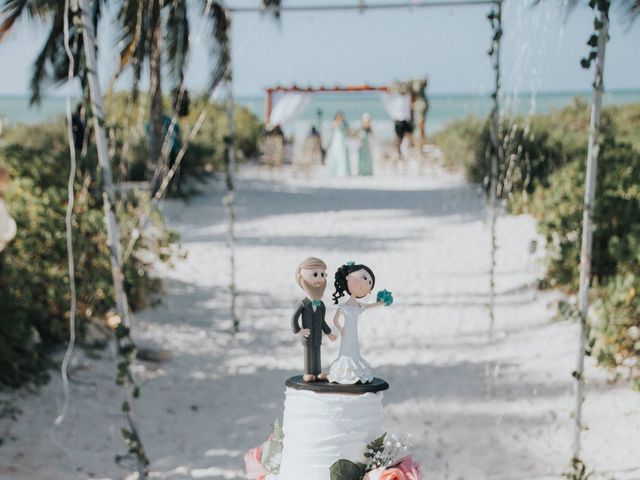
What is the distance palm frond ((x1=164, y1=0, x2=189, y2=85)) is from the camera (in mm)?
11094

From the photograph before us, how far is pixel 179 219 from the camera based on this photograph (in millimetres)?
12633

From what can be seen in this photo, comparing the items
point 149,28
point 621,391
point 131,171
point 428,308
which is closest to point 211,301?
point 428,308

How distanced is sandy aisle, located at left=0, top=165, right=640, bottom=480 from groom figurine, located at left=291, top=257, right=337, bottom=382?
213cm

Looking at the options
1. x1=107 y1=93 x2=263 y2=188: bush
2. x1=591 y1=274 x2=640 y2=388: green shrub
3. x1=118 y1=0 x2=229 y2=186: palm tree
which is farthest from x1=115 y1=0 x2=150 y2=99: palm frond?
x1=591 y1=274 x2=640 y2=388: green shrub

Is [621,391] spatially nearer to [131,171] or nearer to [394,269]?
[394,269]

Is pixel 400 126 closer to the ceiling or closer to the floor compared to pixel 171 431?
closer to the ceiling

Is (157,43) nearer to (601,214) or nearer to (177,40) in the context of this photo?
(177,40)

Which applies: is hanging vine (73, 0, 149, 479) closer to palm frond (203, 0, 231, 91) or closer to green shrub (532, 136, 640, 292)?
green shrub (532, 136, 640, 292)

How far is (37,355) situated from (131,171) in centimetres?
985

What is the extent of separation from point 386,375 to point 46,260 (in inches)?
113

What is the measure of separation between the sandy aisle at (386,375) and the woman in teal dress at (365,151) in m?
5.78

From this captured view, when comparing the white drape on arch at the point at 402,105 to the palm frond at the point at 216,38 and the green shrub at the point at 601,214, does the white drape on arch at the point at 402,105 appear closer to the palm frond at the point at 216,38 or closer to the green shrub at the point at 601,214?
the palm frond at the point at 216,38

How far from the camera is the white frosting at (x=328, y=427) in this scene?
269 centimetres

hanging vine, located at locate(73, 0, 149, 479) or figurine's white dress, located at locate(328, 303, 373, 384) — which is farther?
hanging vine, located at locate(73, 0, 149, 479)
